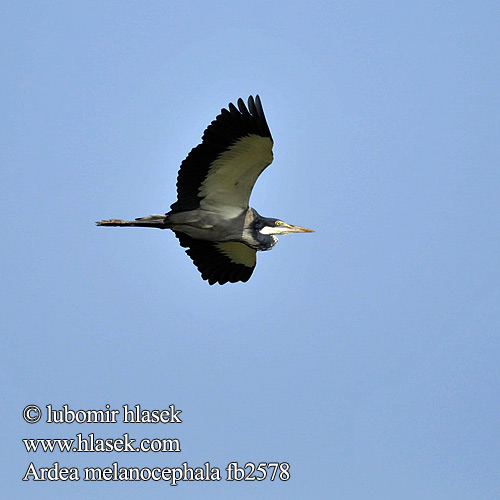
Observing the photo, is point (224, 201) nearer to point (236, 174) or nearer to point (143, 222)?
point (236, 174)

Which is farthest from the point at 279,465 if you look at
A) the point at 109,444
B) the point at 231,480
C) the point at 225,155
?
the point at 225,155

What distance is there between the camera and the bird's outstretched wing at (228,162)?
17375 millimetres

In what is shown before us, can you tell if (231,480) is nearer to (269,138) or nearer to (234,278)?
(234,278)

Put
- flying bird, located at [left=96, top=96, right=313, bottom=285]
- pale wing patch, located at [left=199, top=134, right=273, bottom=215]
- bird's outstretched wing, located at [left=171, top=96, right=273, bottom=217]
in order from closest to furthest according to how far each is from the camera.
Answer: bird's outstretched wing, located at [left=171, top=96, right=273, bottom=217], flying bird, located at [left=96, top=96, right=313, bottom=285], pale wing patch, located at [left=199, top=134, right=273, bottom=215]

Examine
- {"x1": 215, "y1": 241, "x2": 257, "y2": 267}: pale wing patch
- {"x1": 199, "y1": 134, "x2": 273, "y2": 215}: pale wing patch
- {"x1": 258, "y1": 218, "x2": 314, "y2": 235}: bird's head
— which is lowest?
{"x1": 258, "y1": 218, "x2": 314, "y2": 235}: bird's head

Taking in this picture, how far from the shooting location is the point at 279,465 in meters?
20.1

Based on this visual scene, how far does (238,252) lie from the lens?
20.0 metres

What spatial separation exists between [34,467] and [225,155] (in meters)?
6.61

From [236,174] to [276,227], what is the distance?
1325 mm

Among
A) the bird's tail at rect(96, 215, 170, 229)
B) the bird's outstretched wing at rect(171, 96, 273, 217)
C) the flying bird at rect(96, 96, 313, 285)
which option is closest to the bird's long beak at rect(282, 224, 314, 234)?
the flying bird at rect(96, 96, 313, 285)

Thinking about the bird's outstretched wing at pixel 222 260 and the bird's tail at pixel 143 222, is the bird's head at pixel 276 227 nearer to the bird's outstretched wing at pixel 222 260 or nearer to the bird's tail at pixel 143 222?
the bird's outstretched wing at pixel 222 260

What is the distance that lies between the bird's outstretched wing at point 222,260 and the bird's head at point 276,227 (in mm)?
813

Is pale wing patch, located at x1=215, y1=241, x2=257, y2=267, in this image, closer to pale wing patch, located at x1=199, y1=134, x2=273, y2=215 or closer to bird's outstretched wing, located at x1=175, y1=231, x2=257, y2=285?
bird's outstretched wing, located at x1=175, y1=231, x2=257, y2=285

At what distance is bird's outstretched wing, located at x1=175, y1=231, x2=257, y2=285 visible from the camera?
64.7 ft
